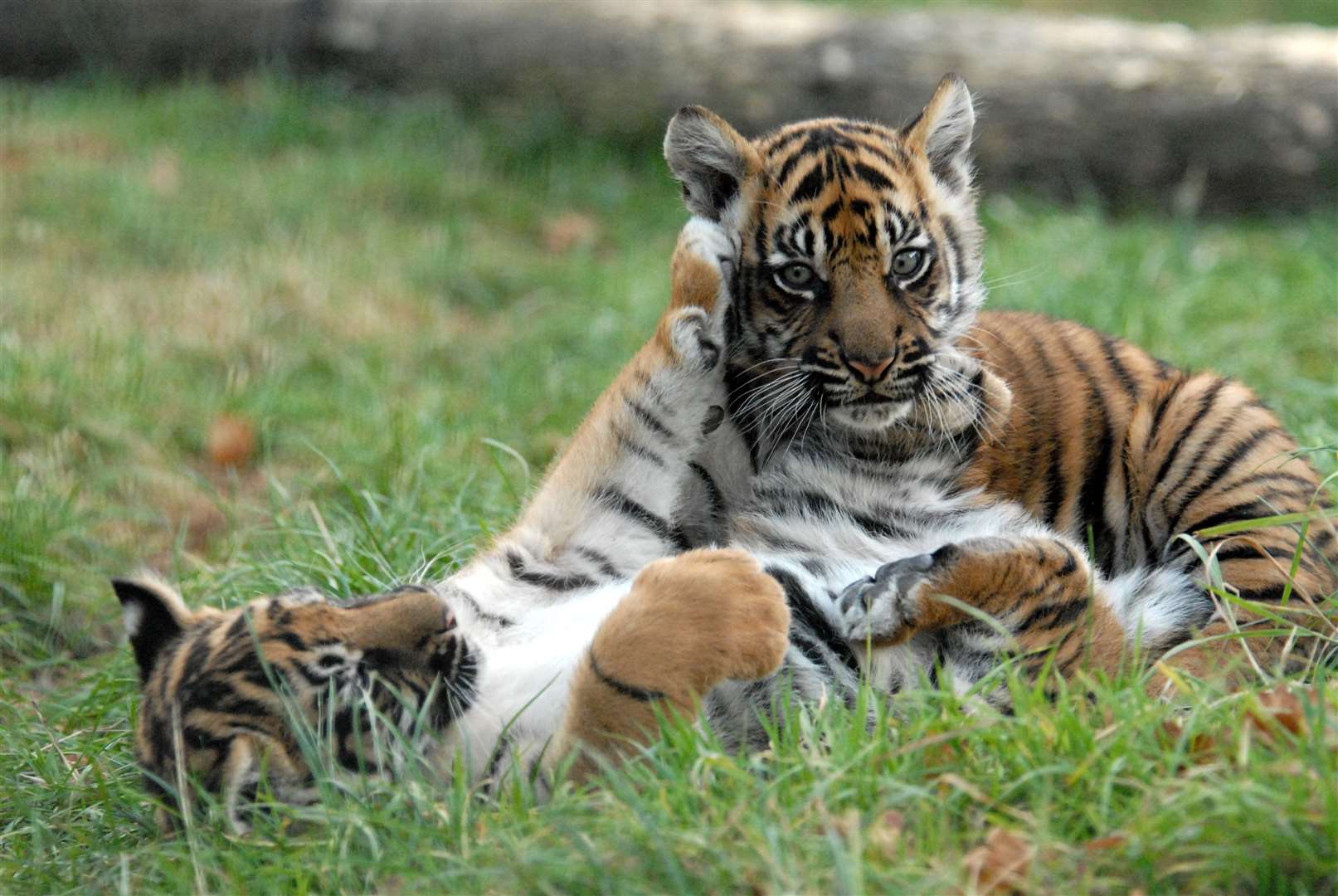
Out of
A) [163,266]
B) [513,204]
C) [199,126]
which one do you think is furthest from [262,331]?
[199,126]

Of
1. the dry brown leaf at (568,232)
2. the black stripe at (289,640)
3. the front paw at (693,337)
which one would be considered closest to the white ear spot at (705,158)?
the front paw at (693,337)

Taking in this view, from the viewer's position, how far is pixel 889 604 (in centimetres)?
303

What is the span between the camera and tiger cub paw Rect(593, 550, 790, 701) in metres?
2.75

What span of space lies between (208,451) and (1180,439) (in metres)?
3.45

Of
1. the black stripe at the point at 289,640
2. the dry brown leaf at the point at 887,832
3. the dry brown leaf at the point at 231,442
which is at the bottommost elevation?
the dry brown leaf at the point at 231,442

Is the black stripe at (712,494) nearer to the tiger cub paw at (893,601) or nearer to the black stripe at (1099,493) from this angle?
the tiger cub paw at (893,601)

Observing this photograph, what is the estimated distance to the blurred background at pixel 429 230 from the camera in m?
4.73

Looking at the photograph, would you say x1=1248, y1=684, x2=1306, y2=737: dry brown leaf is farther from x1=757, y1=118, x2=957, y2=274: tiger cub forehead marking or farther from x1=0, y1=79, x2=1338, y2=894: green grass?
x1=757, y1=118, x2=957, y2=274: tiger cub forehead marking

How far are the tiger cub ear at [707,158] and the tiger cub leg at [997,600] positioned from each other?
1.09 metres

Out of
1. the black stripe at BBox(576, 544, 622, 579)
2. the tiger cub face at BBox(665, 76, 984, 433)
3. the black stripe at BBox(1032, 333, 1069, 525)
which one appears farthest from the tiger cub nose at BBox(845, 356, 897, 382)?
the black stripe at BBox(576, 544, 622, 579)

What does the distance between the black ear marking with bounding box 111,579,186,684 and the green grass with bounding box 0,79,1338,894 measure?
1.19 ft

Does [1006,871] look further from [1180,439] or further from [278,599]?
[1180,439]

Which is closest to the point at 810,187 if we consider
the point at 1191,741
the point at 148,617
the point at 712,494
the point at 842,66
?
the point at 712,494

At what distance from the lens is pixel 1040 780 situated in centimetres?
246
